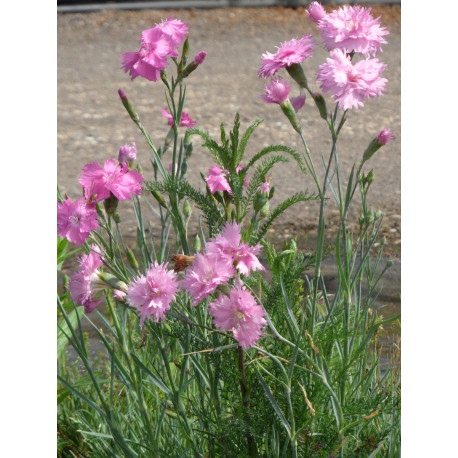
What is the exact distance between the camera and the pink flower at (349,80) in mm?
799

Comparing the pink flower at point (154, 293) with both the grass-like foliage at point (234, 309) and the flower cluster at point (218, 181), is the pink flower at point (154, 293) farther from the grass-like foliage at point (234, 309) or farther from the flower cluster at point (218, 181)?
the flower cluster at point (218, 181)

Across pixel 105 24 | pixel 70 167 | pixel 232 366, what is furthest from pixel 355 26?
pixel 105 24

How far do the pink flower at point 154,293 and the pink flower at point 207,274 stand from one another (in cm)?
3

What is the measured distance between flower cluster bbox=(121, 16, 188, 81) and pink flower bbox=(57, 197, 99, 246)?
199 mm

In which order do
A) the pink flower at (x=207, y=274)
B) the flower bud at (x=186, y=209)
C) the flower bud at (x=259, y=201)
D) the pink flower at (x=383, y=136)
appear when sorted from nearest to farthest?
the pink flower at (x=207, y=274) < the flower bud at (x=259, y=201) < the pink flower at (x=383, y=136) < the flower bud at (x=186, y=209)

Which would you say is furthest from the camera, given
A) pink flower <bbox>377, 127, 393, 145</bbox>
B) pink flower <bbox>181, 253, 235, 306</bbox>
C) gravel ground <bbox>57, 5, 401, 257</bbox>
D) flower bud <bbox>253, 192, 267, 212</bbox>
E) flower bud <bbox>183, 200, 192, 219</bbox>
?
gravel ground <bbox>57, 5, 401, 257</bbox>

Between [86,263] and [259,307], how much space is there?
0.25 meters

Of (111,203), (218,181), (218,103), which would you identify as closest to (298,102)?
(218,181)

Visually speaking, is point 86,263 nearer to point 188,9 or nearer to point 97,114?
point 97,114

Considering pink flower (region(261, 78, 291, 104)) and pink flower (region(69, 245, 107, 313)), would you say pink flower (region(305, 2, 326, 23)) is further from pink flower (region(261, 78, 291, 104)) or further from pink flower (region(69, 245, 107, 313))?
pink flower (region(69, 245, 107, 313))

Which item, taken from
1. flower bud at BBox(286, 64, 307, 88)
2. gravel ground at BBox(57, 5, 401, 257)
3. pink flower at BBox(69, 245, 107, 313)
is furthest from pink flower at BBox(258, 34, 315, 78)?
gravel ground at BBox(57, 5, 401, 257)

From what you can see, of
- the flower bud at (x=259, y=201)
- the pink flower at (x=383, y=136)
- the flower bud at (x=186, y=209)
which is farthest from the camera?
the flower bud at (x=186, y=209)

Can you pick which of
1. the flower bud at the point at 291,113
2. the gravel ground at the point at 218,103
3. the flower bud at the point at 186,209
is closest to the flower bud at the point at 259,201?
the flower bud at the point at 291,113

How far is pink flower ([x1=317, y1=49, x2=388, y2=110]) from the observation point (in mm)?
799
